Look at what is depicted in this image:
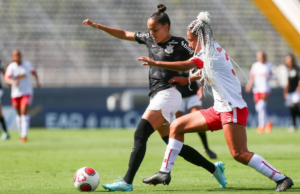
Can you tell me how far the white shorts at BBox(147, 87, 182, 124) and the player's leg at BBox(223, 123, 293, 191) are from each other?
0.91 metres

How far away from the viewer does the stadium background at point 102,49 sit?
21.6m

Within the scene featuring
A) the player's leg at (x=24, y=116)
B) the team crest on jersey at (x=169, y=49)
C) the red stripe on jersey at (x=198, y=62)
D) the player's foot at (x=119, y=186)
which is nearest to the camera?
the red stripe on jersey at (x=198, y=62)

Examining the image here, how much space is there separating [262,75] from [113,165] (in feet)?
33.2

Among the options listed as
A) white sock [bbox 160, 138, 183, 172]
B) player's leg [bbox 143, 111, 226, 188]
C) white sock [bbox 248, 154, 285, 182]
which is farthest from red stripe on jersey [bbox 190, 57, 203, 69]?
white sock [bbox 248, 154, 285, 182]

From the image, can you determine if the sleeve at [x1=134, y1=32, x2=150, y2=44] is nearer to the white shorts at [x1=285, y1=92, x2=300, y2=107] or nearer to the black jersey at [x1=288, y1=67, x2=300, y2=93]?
the white shorts at [x1=285, y1=92, x2=300, y2=107]

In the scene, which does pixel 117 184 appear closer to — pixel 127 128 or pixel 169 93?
pixel 169 93

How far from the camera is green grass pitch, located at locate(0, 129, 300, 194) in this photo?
6875mm

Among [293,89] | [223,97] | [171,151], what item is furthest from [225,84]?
[293,89]

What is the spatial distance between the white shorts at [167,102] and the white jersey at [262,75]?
12157 millimetres

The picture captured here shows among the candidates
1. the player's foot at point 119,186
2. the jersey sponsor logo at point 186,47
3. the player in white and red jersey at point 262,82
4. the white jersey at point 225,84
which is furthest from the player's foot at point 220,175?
the player in white and red jersey at point 262,82

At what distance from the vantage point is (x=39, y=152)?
12.4 meters

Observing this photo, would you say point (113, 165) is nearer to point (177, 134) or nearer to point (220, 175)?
point (220, 175)

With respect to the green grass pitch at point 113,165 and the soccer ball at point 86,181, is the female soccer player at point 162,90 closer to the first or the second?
the green grass pitch at point 113,165

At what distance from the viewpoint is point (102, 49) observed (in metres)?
26.6
